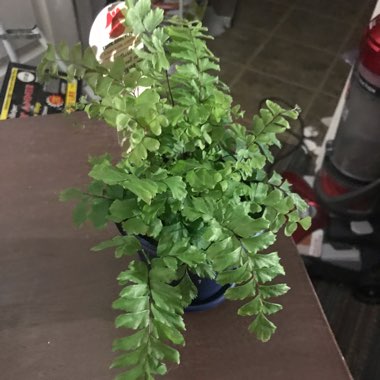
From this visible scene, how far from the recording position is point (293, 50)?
2086 millimetres

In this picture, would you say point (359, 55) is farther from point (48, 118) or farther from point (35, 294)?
point (35, 294)

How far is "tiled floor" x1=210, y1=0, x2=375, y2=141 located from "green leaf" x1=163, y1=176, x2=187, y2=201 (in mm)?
1334

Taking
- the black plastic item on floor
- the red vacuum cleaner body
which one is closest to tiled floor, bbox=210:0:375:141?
the red vacuum cleaner body

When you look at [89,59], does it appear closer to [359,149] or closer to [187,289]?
[187,289]

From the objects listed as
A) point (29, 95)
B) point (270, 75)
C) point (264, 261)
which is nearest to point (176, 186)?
point (264, 261)

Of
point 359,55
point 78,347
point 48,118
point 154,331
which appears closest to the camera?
point 154,331

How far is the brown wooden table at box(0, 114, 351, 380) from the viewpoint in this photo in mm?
592

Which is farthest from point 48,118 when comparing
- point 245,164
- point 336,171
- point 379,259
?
point 379,259

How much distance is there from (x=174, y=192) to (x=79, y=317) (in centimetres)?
26

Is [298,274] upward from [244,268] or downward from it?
downward

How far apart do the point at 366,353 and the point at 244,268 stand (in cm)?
95

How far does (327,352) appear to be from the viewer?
0.61 metres

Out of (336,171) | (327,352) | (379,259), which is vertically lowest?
(379,259)

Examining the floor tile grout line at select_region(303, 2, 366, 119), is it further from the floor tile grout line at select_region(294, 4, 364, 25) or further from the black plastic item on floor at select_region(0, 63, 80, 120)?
the black plastic item on floor at select_region(0, 63, 80, 120)
